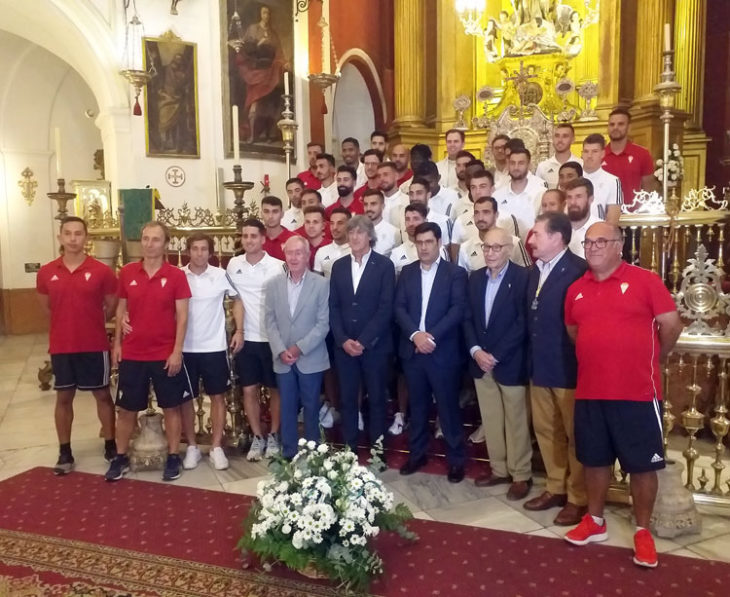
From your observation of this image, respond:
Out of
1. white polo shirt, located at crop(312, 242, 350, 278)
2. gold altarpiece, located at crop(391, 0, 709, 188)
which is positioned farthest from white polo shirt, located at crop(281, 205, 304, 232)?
gold altarpiece, located at crop(391, 0, 709, 188)

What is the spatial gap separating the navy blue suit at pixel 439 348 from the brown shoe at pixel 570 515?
2.44ft

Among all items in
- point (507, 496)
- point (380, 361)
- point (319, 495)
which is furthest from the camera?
point (380, 361)

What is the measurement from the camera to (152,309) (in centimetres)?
419

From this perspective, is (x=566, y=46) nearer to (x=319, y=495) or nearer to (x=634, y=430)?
(x=634, y=430)

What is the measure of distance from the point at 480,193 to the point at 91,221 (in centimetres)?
401

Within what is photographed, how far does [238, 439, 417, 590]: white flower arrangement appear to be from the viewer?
2.84 metres

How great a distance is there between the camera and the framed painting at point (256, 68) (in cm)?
851

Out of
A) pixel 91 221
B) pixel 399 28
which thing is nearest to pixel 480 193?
pixel 91 221

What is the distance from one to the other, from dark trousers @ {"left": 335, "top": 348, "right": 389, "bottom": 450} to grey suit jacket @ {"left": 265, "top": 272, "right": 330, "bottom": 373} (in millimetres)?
156

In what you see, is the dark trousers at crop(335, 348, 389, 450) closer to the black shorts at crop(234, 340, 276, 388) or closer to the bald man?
the black shorts at crop(234, 340, 276, 388)

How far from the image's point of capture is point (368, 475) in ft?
9.89

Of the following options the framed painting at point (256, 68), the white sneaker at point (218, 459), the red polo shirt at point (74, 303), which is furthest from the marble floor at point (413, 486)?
the framed painting at point (256, 68)

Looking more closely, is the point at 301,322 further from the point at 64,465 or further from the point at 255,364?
the point at 64,465

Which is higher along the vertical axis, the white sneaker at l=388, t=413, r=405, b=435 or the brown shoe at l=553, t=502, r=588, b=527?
the white sneaker at l=388, t=413, r=405, b=435
